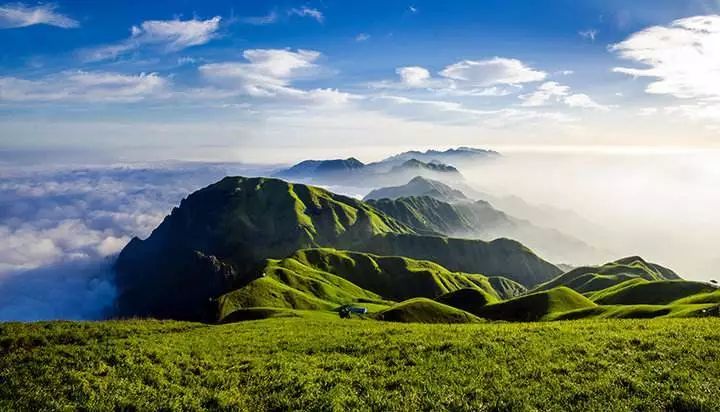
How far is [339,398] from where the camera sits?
1889 centimetres

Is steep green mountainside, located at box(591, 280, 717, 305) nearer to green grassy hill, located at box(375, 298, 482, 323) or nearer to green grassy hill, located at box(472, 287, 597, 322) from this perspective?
green grassy hill, located at box(472, 287, 597, 322)

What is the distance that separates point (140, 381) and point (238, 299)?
12754cm

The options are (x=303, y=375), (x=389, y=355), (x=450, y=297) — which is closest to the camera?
(x=303, y=375)

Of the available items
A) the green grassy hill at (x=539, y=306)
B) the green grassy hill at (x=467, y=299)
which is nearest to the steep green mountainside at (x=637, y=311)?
the green grassy hill at (x=539, y=306)

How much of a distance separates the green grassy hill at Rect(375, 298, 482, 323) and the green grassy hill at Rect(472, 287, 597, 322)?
1848cm

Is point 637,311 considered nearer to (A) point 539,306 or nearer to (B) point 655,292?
(A) point 539,306

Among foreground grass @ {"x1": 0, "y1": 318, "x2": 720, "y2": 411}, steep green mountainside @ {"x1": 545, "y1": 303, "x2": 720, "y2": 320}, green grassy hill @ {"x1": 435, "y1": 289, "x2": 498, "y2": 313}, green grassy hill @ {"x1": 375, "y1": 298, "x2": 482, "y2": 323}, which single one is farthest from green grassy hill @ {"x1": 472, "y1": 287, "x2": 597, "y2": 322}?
foreground grass @ {"x1": 0, "y1": 318, "x2": 720, "y2": 411}

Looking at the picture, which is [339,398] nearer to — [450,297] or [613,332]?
[613,332]

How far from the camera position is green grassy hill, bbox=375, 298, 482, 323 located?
94000mm

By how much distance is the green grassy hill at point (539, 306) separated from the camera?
362 ft

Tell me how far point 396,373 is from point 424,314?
259ft

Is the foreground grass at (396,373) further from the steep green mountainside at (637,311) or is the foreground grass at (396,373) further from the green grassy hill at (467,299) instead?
the green grassy hill at (467,299)

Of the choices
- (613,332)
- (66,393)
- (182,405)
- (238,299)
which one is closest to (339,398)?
(182,405)

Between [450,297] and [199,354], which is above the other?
[199,354]
